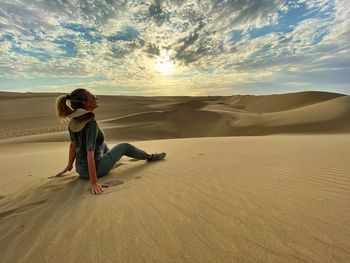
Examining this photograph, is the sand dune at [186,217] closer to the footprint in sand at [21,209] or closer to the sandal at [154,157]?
the footprint in sand at [21,209]

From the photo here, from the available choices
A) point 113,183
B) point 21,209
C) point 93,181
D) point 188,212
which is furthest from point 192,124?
point 188,212

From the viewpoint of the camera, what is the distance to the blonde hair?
11.6ft

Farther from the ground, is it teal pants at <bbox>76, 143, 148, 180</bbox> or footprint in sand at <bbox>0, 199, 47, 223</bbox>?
teal pants at <bbox>76, 143, 148, 180</bbox>

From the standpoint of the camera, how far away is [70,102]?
3631 mm

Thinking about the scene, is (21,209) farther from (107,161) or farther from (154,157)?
(154,157)

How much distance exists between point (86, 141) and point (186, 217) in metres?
1.78

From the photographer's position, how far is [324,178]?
3.46 meters

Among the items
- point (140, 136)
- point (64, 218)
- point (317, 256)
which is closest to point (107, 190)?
point (64, 218)

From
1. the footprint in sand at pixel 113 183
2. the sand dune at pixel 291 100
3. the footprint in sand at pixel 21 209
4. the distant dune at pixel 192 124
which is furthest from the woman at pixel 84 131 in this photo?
the sand dune at pixel 291 100

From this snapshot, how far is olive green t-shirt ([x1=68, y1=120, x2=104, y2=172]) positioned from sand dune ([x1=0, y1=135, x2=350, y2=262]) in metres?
0.31

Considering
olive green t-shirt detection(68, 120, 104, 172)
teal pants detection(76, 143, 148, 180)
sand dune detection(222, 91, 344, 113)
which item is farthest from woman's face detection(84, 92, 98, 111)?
sand dune detection(222, 91, 344, 113)

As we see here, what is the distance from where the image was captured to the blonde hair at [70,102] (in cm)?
354

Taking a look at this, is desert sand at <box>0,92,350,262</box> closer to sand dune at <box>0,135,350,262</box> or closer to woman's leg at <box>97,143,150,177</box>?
sand dune at <box>0,135,350,262</box>

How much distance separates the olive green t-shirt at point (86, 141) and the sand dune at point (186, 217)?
31 cm
